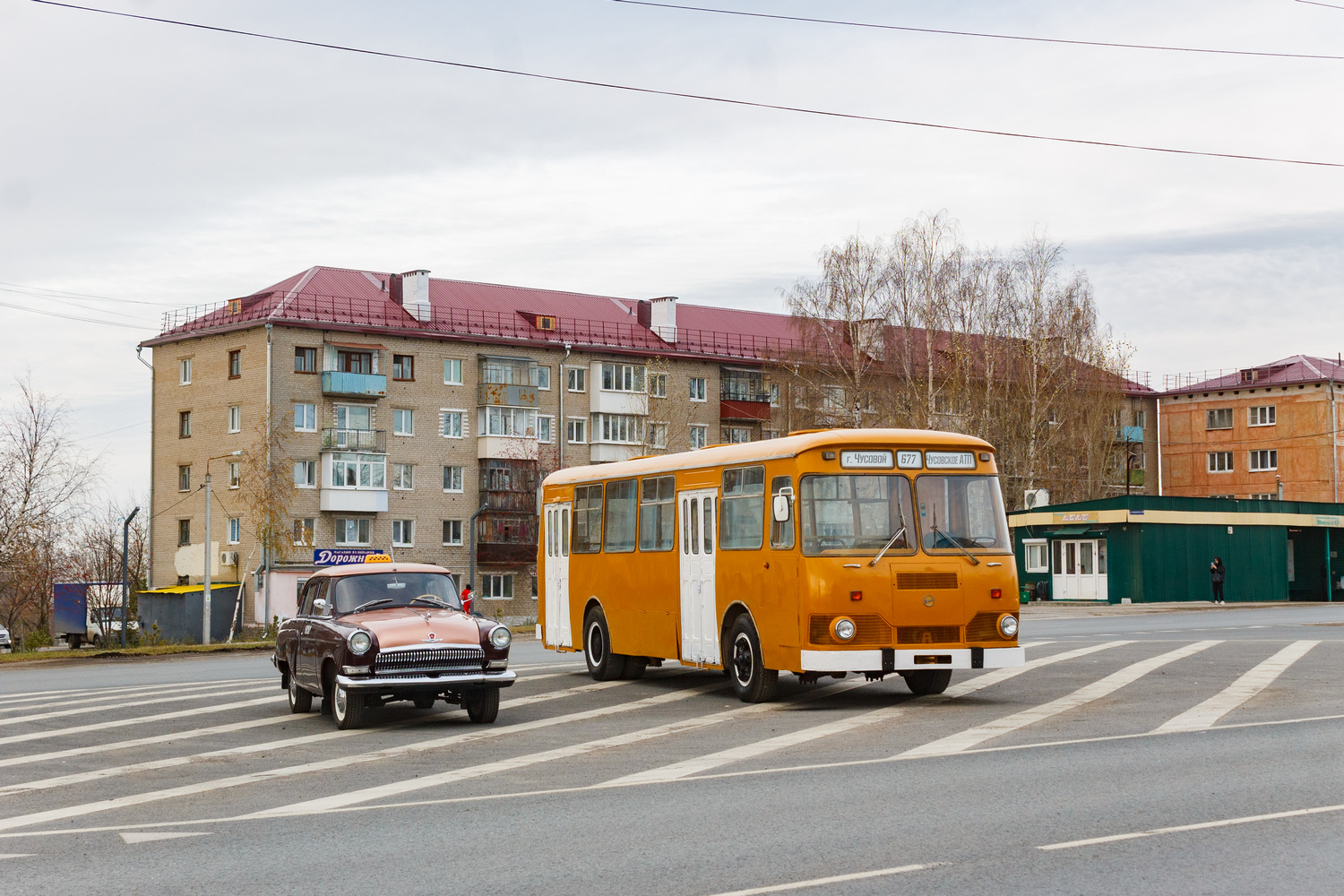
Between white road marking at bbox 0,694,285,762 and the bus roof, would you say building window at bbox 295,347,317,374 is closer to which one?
white road marking at bbox 0,694,285,762

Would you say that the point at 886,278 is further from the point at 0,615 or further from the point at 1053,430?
the point at 0,615

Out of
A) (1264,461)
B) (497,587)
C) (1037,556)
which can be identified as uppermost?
(1264,461)

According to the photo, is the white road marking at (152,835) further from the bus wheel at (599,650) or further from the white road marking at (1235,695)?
the bus wheel at (599,650)

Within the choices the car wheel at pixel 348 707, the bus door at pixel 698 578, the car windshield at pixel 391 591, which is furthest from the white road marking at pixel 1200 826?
the bus door at pixel 698 578

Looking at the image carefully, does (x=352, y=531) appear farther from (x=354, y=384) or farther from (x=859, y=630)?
(x=859, y=630)

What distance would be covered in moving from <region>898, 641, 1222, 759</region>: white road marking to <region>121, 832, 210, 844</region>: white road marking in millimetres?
5586

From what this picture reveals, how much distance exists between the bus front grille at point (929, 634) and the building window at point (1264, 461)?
257 feet

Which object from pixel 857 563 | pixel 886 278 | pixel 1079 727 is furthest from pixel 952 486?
pixel 886 278

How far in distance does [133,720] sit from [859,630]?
792 centimetres

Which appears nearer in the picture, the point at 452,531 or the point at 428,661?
the point at 428,661

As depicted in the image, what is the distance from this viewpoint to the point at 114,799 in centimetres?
1091

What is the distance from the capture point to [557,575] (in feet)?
72.1

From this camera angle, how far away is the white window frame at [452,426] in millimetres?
73750

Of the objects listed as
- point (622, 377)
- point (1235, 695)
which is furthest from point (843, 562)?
point (622, 377)
